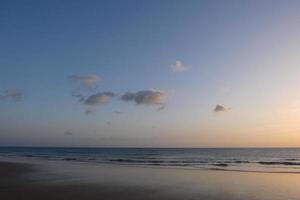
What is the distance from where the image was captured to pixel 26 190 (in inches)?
739

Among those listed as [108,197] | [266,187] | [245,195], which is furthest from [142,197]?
[266,187]

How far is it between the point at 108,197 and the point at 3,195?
4899 millimetres

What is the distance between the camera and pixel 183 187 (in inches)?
834

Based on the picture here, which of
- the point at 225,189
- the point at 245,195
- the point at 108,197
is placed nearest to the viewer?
the point at 108,197

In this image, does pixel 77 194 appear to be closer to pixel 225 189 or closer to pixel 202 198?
pixel 202 198

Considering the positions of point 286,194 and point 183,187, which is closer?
point 286,194

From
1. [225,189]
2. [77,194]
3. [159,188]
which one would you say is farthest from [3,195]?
[225,189]

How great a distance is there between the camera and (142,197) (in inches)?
672

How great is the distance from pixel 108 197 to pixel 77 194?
172 cm

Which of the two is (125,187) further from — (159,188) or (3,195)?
(3,195)

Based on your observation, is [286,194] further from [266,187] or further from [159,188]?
[159,188]

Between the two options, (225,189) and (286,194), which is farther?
(225,189)

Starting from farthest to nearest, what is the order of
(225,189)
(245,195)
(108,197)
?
(225,189) < (245,195) < (108,197)

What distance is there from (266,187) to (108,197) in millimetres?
9749
